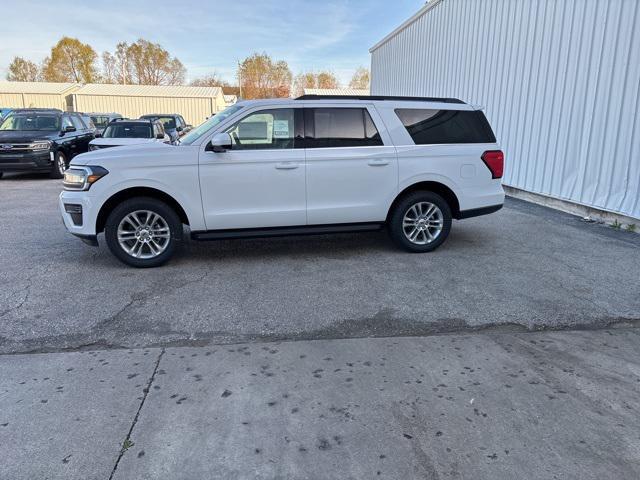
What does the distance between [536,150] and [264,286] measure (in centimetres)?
738

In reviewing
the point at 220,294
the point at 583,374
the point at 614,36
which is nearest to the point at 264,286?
the point at 220,294

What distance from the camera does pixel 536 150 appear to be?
32.4 feet

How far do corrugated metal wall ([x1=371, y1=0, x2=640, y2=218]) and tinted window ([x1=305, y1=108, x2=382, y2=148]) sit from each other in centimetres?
457

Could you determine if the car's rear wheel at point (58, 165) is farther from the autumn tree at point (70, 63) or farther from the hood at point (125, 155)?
the autumn tree at point (70, 63)

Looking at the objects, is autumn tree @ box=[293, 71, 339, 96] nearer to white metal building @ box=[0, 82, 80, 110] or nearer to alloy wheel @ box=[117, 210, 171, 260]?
white metal building @ box=[0, 82, 80, 110]

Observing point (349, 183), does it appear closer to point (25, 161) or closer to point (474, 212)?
point (474, 212)

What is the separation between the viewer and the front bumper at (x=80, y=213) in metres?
5.42

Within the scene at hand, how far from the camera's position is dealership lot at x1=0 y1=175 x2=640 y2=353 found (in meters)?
4.16

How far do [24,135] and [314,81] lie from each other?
68.1 meters

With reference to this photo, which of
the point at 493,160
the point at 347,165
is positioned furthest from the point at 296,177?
the point at 493,160

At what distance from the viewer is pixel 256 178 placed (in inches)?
222

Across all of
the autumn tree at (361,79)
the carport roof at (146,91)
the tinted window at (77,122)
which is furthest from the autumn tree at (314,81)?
the tinted window at (77,122)

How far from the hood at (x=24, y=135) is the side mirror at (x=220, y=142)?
10040mm

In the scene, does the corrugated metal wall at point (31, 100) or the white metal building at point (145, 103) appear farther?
the corrugated metal wall at point (31, 100)
